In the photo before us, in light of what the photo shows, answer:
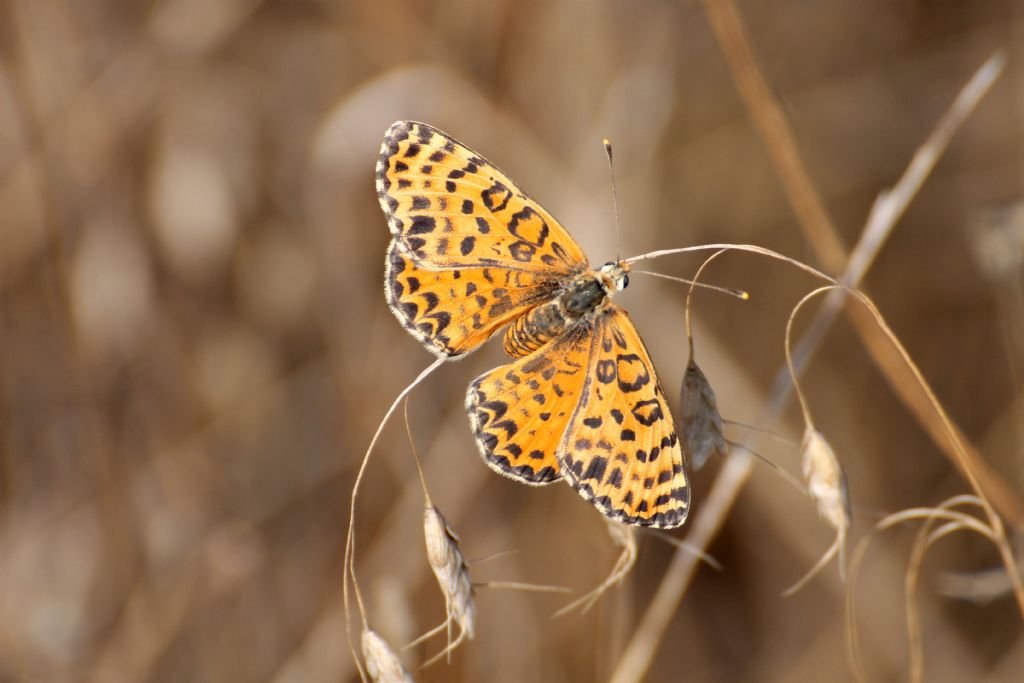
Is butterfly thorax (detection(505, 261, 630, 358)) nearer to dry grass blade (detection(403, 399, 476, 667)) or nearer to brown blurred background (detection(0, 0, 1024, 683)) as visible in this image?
dry grass blade (detection(403, 399, 476, 667))

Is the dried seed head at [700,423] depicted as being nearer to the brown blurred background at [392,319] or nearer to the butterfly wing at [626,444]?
the butterfly wing at [626,444]

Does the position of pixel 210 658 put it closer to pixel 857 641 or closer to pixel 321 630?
pixel 321 630

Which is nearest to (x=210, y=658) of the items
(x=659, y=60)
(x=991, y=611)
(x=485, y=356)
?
(x=485, y=356)

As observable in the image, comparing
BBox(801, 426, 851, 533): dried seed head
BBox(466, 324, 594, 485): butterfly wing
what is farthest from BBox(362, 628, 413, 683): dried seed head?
BBox(801, 426, 851, 533): dried seed head

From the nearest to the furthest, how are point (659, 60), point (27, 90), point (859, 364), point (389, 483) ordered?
point (27, 90), point (659, 60), point (389, 483), point (859, 364)

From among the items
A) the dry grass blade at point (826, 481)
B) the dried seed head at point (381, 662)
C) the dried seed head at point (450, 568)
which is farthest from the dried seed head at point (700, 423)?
the dried seed head at point (381, 662)
